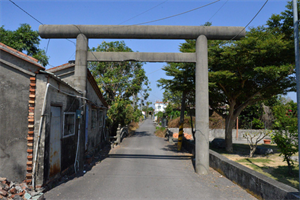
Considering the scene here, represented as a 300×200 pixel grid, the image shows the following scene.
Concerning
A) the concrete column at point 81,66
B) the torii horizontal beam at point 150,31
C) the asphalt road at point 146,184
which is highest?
the torii horizontal beam at point 150,31

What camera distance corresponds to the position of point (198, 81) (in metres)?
8.74

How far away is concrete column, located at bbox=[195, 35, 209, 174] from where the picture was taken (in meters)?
8.59

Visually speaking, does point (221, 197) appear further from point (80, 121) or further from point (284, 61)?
point (284, 61)

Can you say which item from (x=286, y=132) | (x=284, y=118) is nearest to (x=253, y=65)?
(x=284, y=118)

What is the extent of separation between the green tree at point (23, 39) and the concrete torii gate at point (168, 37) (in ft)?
41.9

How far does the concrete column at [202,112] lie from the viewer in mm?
8586

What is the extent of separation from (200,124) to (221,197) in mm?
3176

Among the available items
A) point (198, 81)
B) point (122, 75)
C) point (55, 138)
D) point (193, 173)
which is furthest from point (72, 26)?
point (122, 75)

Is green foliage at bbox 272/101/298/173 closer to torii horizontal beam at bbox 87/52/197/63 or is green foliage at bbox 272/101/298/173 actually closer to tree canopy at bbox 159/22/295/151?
tree canopy at bbox 159/22/295/151

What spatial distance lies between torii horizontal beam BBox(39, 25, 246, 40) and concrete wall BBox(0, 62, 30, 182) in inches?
142

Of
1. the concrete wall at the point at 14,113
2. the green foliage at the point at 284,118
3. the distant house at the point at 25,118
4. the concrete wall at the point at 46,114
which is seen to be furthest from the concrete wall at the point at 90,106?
the green foliage at the point at 284,118

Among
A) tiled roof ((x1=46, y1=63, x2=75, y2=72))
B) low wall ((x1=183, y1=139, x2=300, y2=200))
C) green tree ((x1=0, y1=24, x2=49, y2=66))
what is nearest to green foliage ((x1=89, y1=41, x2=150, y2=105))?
green tree ((x1=0, y1=24, x2=49, y2=66))

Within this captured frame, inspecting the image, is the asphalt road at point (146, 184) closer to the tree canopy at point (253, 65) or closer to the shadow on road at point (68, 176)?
the shadow on road at point (68, 176)

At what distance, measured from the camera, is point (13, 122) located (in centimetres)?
570
